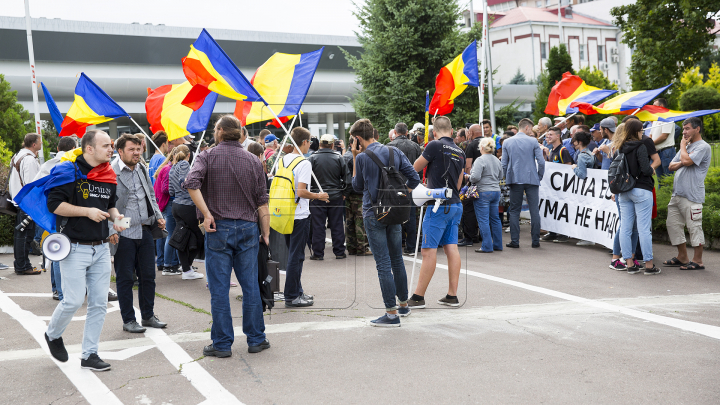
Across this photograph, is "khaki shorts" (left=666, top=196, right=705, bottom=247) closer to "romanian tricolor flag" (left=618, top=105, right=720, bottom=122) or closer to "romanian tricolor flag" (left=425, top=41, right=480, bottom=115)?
"romanian tricolor flag" (left=618, top=105, right=720, bottom=122)

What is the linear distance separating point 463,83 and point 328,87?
24.2 meters

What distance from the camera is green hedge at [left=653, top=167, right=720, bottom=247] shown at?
373 inches

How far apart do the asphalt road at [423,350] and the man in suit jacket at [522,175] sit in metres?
2.73

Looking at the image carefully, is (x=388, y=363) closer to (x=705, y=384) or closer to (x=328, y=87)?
(x=705, y=384)

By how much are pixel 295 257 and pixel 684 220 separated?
539cm

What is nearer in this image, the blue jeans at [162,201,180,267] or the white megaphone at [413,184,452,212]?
the white megaphone at [413,184,452,212]

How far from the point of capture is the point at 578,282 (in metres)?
7.96

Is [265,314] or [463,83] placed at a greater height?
[463,83]

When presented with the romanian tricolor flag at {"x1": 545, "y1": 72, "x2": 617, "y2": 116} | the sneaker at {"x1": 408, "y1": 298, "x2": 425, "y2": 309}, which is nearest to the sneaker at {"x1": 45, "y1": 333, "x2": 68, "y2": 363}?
the sneaker at {"x1": 408, "y1": 298, "x2": 425, "y2": 309}

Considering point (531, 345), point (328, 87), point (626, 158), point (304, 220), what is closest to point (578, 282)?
point (626, 158)

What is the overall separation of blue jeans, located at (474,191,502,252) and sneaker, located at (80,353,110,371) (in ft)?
22.3

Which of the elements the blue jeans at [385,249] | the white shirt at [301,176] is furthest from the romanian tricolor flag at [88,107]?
the blue jeans at [385,249]

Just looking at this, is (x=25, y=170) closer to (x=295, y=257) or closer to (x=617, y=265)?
(x=295, y=257)

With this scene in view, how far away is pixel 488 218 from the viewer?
10.5 m
